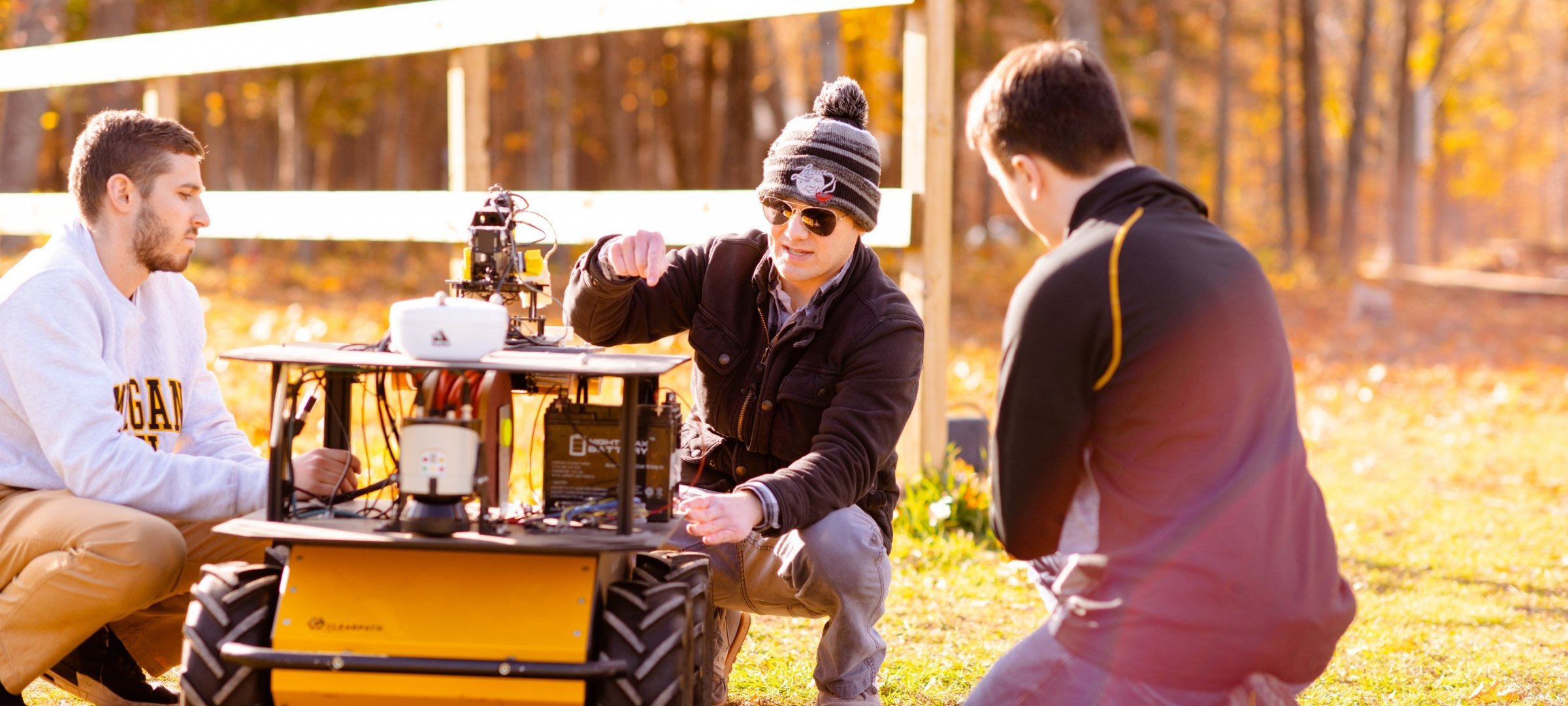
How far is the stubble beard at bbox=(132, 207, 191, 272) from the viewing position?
351cm

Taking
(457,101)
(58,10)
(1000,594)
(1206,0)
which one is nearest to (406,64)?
(58,10)

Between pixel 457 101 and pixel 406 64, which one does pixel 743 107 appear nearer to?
pixel 406 64

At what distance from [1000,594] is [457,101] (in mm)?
3524

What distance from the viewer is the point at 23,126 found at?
1460 cm

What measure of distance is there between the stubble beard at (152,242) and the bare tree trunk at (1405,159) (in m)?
22.5

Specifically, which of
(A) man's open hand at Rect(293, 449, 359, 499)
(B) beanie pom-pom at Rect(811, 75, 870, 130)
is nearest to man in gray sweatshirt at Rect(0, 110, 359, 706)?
(A) man's open hand at Rect(293, 449, 359, 499)

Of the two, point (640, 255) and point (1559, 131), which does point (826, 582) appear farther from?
point (1559, 131)

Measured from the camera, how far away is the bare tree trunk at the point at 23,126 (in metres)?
13.6

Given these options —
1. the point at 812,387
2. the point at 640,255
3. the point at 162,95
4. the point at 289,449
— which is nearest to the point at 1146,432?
the point at 812,387

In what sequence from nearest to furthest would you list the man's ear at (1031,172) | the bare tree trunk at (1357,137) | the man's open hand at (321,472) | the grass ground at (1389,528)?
the man's ear at (1031,172)
the man's open hand at (321,472)
the grass ground at (1389,528)
the bare tree trunk at (1357,137)

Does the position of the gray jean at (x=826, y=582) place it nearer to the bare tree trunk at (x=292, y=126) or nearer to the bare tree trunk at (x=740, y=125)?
the bare tree trunk at (x=292, y=126)

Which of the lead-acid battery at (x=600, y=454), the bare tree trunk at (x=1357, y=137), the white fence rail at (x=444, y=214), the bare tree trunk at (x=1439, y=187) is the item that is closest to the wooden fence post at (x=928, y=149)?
the white fence rail at (x=444, y=214)

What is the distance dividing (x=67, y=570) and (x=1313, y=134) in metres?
22.9

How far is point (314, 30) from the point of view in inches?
268
